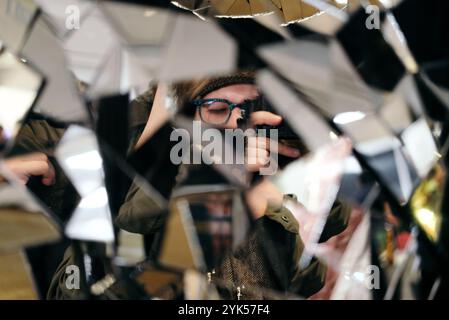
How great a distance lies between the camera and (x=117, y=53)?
4.27 ft

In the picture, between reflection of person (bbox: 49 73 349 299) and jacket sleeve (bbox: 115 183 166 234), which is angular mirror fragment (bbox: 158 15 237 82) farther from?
jacket sleeve (bbox: 115 183 166 234)

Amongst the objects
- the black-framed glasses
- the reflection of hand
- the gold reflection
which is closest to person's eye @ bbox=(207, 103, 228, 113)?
the black-framed glasses

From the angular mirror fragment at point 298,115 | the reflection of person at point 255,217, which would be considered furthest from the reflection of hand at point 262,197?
the angular mirror fragment at point 298,115

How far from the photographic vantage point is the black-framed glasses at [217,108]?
51.0 inches

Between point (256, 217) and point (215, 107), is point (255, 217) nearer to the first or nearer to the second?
point (256, 217)

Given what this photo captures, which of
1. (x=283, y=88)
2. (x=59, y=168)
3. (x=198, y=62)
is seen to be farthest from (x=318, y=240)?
(x=59, y=168)

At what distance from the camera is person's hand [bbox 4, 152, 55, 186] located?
4.21ft

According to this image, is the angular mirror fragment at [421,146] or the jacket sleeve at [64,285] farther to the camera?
the angular mirror fragment at [421,146]

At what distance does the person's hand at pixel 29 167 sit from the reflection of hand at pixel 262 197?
523 mm

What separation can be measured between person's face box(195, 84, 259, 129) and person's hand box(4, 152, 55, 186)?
0.42 metres

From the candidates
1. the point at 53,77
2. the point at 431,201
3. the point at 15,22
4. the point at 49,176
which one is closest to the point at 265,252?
the point at 431,201

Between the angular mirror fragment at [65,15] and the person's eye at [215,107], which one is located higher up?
the angular mirror fragment at [65,15]

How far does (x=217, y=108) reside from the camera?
4.25 ft

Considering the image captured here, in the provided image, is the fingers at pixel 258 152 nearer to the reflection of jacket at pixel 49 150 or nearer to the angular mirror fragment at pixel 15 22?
the reflection of jacket at pixel 49 150
